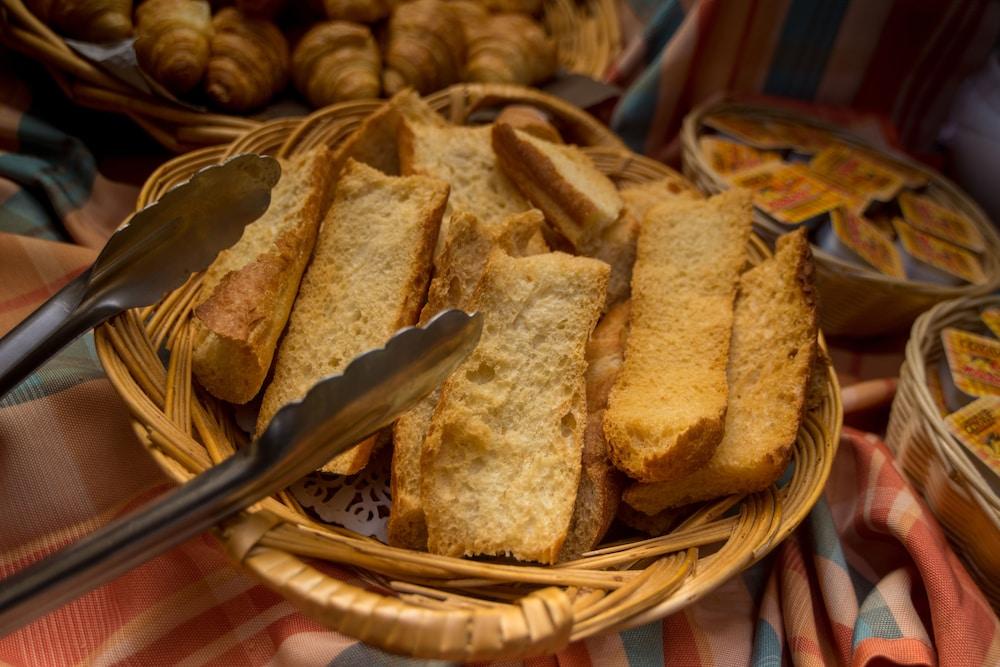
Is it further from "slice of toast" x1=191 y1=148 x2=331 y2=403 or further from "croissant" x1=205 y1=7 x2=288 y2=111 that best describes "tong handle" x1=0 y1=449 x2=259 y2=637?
"croissant" x1=205 y1=7 x2=288 y2=111

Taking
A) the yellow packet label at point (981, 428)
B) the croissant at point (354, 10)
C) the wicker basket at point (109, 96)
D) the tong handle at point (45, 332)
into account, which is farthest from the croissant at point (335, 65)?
the yellow packet label at point (981, 428)

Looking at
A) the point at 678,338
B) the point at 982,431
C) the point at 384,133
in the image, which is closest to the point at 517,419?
the point at 678,338

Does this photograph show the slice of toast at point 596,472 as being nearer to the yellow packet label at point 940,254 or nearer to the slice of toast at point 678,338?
the slice of toast at point 678,338

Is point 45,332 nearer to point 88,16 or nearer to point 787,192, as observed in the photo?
point 88,16

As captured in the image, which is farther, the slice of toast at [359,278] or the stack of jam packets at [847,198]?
the stack of jam packets at [847,198]

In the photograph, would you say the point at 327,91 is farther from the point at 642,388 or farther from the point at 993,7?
the point at 993,7

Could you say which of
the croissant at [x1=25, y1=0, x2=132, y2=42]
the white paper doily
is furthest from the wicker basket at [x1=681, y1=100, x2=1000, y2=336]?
the croissant at [x1=25, y1=0, x2=132, y2=42]

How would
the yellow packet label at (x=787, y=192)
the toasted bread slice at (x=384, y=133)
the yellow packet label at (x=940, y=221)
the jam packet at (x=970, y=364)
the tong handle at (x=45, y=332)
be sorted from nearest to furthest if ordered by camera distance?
the tong handle at (x=45, y=332) → the jam packet at (x=970, y=364) → the toasted bread slice at (x=384, y=133) → the yellow packet label at (x=787, y=192) → the yellow packet label at (x=940, y=221)

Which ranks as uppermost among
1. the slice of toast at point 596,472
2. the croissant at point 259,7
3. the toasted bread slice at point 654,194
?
the croissant at point 259,7
